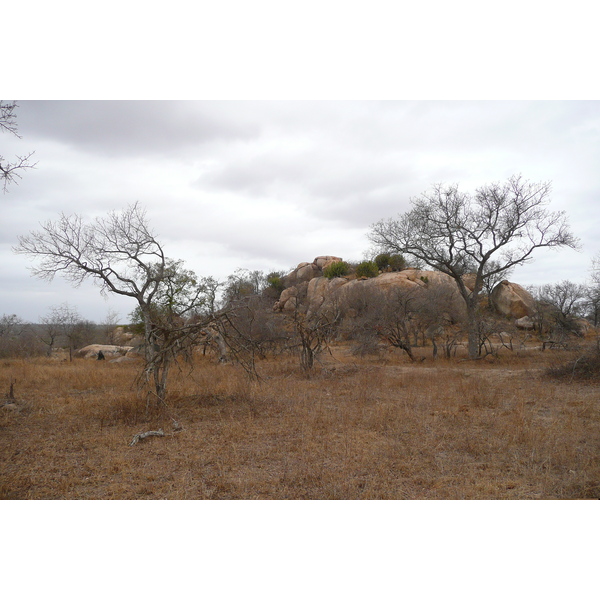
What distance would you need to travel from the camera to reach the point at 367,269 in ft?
130

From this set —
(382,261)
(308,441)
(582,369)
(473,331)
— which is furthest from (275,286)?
(308,441)

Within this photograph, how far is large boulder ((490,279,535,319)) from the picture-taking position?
34656 millimetres

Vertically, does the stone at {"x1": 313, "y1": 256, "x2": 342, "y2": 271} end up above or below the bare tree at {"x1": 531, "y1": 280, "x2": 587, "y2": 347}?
above

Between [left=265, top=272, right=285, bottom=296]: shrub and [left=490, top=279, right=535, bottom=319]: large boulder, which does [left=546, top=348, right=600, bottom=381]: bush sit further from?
[left=265, top=272, right=285, bottom=296]: shrub

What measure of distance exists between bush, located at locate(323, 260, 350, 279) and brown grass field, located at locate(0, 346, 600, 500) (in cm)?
2973

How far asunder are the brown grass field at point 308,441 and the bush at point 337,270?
2973 cm

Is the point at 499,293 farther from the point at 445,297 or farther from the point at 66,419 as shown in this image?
the point at 66,419

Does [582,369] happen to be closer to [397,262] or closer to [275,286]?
[397,262]

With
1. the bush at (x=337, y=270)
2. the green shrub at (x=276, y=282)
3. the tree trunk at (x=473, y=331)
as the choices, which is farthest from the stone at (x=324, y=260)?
the tree trunk at (x=473, y=331)

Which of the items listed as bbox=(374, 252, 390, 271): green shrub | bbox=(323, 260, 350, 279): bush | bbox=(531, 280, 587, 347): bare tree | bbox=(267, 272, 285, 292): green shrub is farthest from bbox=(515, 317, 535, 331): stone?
bbox=(267, 272, 285, 292): green shrub

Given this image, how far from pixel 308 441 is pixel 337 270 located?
35932 mm

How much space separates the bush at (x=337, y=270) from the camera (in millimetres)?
42406

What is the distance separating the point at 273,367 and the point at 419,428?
978 cm

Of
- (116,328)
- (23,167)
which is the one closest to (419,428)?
(23,167)
